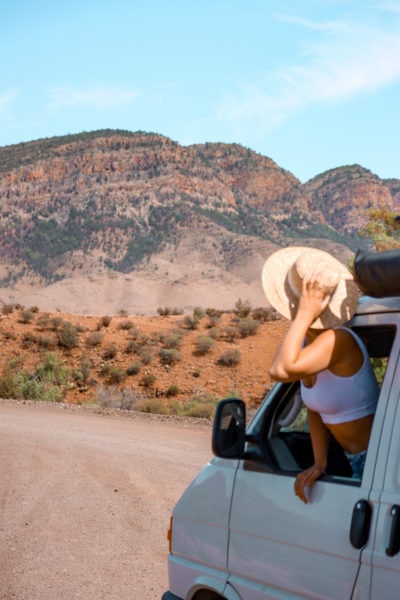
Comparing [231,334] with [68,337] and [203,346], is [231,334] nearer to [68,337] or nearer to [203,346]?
[203,346]

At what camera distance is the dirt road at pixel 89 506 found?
7.16 m

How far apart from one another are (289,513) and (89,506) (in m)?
7.04

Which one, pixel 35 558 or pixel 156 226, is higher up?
pixel 156 226

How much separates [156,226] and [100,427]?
91.4 meters

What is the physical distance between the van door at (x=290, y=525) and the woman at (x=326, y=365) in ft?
0.44

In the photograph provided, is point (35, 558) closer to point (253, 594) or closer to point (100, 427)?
point (253, 594)

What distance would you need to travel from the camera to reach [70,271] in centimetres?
10269

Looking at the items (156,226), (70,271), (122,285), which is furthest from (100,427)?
(156,226)

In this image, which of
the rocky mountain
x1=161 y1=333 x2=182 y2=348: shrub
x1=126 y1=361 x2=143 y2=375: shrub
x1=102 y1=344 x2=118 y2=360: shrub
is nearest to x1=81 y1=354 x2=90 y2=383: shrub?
x1=102 y1=344 x2=118 y2=360: shrub

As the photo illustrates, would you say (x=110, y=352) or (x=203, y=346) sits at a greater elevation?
(x=203, y=346)

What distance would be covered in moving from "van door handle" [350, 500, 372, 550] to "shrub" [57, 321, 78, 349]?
33804 mm

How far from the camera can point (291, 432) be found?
4402mm

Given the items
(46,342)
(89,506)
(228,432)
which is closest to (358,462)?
(228,432)

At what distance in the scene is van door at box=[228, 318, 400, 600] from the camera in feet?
10.6
